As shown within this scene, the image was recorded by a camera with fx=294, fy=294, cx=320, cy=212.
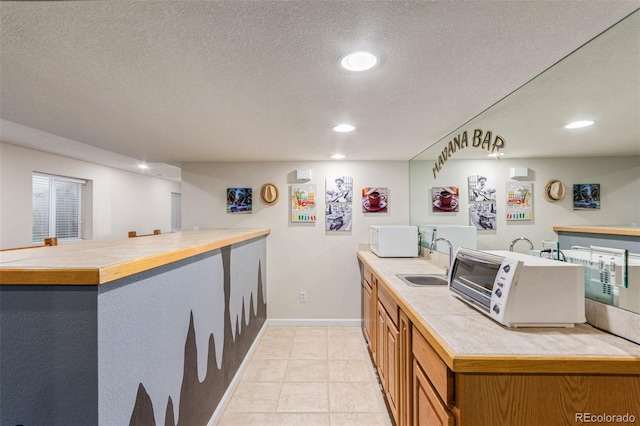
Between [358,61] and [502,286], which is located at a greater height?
[358,61]

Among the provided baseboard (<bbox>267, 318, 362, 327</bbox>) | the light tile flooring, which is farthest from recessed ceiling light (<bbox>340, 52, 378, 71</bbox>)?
baseboard (<bbox>267, 318, 362, 327</bbox>)

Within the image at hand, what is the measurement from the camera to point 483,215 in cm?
212

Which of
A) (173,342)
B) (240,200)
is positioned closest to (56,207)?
(240,200)

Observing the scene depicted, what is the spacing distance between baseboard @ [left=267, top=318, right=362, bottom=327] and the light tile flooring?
337 mm

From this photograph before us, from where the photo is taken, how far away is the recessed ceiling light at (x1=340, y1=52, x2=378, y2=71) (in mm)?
1318

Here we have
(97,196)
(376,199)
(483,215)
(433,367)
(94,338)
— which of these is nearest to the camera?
(94,338)

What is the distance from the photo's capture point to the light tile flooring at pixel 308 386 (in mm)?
2154

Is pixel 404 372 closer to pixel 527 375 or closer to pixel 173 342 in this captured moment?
pixel 527 375

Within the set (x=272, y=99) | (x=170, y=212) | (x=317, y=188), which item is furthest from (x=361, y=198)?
(x=170, y=212)

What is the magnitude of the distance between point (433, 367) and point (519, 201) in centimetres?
111

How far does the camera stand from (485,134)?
2.06 metres

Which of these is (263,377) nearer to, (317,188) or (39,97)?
(317,188)

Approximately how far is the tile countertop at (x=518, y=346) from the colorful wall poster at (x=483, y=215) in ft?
2.63

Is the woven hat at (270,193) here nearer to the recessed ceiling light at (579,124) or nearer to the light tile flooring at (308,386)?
the light tile flooring at (308,386)
